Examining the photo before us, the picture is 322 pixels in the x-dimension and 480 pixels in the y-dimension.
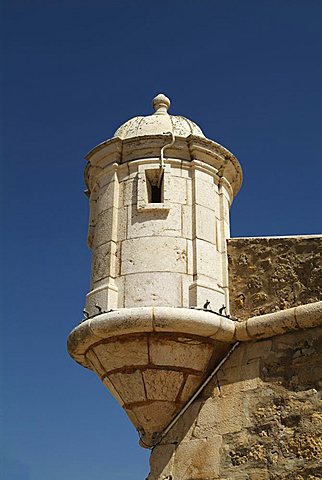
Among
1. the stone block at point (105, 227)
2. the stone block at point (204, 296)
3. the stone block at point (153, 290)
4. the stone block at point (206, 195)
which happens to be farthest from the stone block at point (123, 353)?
the stone block at point (206, 195)

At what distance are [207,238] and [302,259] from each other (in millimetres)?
1010

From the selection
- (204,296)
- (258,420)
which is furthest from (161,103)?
(258,420)

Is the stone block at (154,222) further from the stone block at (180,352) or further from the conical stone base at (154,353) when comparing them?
the stone block at (180,352)

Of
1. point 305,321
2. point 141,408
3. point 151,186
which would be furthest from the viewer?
point 151,186

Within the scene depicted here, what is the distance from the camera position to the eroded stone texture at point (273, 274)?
682 cm

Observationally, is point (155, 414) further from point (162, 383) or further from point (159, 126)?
point (159, 126)

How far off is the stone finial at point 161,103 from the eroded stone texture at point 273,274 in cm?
199

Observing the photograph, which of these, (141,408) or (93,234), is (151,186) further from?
(141,408)

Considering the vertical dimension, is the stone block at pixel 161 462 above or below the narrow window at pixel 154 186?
below

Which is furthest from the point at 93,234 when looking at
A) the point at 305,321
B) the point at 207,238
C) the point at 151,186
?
the point at 305,321

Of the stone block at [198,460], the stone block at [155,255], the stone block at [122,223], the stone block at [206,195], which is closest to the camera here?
the stone block at [198,460]

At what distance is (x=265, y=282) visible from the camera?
710cm

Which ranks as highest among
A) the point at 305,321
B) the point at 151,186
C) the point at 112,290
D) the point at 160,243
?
the point at 151,186

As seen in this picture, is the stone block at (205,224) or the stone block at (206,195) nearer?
the stone block at (205,224)
